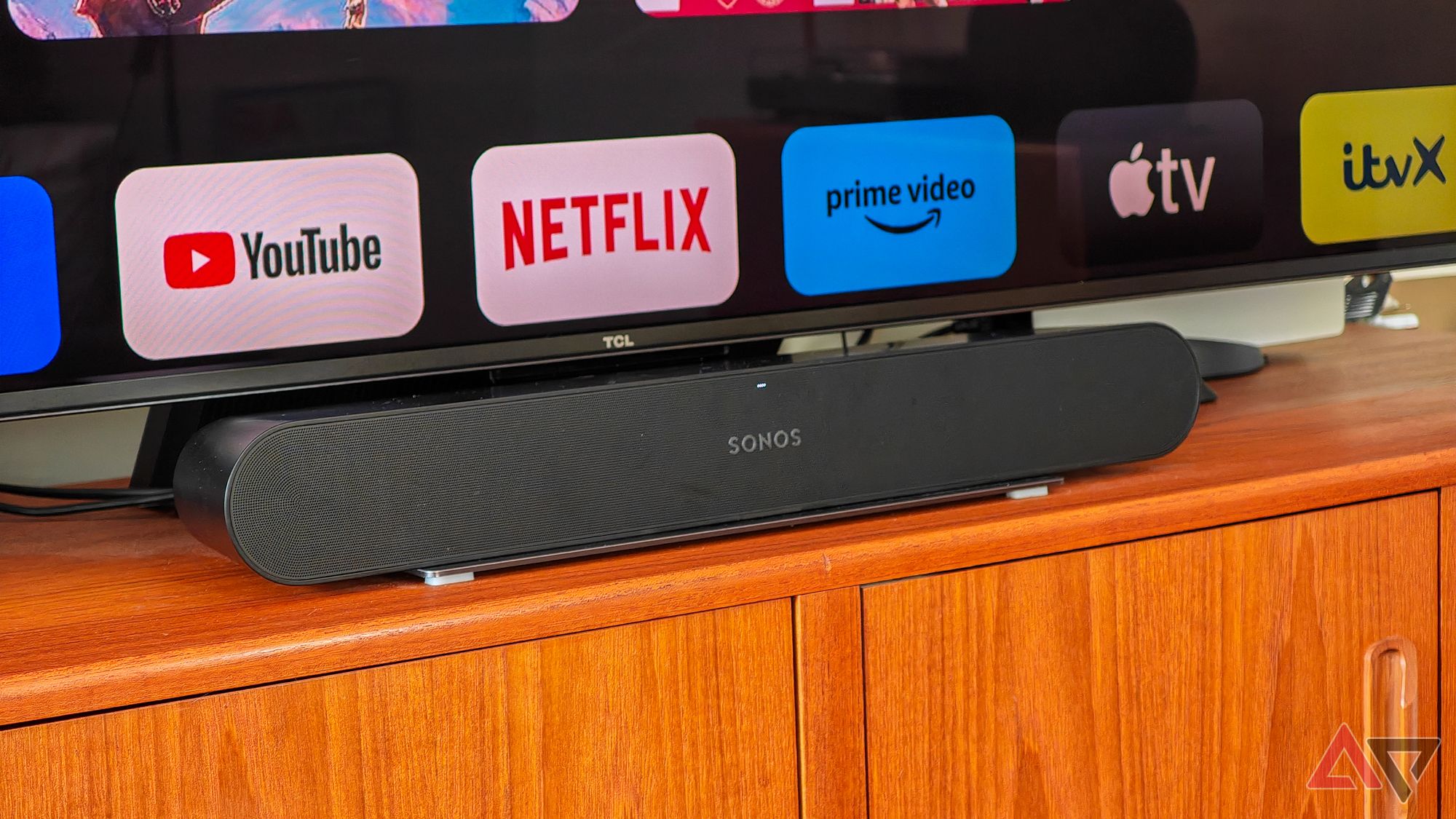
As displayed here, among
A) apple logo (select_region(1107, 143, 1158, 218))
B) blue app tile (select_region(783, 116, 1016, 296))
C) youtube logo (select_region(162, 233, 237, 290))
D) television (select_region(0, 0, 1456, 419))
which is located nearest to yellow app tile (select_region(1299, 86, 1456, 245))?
television (select_region(0, 0, 1456, 419))

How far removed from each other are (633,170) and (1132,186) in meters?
0.45

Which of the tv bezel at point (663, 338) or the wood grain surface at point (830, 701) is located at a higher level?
the tv bezel at point (663, 338)

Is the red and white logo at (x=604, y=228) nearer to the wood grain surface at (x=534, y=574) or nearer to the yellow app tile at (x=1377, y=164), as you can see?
the wood grain surface at (x=534, y=574)

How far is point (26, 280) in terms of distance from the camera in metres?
0.85

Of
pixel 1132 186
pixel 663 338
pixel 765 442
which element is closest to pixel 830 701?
pixel 765 442

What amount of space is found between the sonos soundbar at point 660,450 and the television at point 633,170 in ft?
0.35

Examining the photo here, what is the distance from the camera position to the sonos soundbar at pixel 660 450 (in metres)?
0.77

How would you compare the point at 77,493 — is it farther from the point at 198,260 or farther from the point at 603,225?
the point at 603,225

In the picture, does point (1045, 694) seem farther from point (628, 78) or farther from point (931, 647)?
point (628, 78)

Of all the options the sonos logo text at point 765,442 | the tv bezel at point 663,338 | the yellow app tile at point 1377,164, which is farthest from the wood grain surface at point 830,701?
the yellow app tile at point 1377,164

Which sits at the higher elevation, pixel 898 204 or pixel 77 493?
pixel 898 204

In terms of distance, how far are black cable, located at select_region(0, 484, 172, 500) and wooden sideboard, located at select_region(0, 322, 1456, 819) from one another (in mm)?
22

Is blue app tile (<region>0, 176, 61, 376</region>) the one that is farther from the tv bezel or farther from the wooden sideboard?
the wooden sideboard

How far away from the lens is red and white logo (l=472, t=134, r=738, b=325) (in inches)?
37.6
